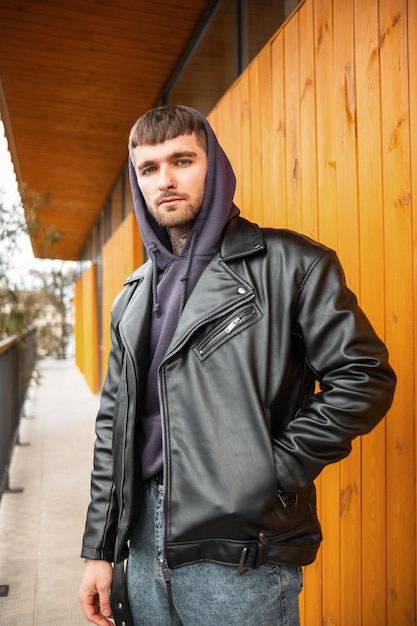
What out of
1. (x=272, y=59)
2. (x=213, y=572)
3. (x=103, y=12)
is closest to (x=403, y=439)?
(x=213, y=572)

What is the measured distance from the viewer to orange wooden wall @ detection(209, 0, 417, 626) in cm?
183

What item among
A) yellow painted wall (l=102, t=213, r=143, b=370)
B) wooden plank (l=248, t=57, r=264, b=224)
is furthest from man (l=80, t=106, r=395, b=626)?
yellow painted wall (l=102, t=213, r=143, b=370)

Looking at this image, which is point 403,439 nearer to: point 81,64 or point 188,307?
point 188,307

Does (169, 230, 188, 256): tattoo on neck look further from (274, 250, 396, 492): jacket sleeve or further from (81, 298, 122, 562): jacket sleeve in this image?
(274, 250, 396, 492): jacket sleeve

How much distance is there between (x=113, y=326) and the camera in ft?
5.88

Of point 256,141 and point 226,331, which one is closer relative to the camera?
point 226,331

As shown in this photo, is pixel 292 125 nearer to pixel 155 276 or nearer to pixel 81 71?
pixel 155 276

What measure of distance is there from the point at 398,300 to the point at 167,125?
0.86m

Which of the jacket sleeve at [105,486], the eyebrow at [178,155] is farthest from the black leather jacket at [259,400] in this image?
the eyebrow at [178,155]

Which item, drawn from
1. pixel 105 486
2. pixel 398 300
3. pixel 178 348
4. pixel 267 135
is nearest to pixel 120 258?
pixel 267 135

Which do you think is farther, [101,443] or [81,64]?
[81,64]

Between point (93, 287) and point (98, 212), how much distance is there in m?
1.57

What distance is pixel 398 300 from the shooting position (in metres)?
1.87

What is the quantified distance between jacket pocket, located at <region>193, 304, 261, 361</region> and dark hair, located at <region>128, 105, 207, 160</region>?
50cm
